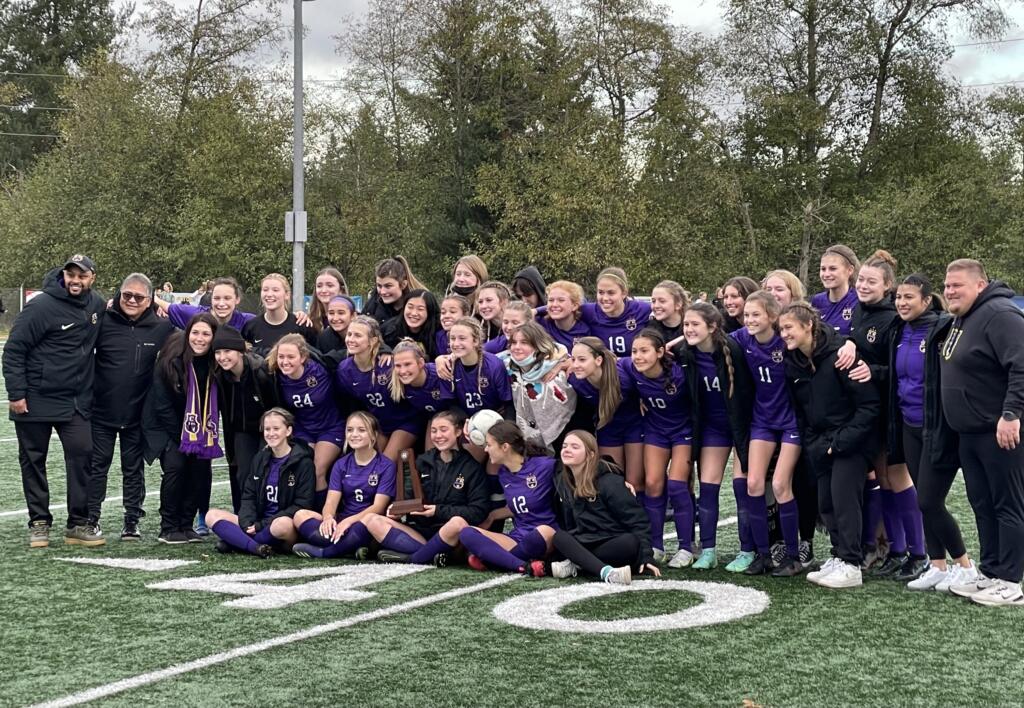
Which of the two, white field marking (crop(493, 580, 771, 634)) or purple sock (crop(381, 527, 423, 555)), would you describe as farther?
purple sock (crop(381, 527, 423, 555))

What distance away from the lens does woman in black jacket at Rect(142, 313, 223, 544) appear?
788 cm

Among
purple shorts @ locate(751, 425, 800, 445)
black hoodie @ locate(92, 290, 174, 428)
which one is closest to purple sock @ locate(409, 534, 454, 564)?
purple shorts @ locate(751, 425, 800, 445)

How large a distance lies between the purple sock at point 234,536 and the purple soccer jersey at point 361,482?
58 cm

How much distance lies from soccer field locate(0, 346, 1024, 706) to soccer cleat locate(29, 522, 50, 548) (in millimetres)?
450

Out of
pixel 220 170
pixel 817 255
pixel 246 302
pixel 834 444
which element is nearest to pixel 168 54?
pixel 220 170

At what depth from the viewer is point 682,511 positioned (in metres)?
7.34

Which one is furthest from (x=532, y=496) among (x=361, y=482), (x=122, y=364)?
A: (x=122, y=364)

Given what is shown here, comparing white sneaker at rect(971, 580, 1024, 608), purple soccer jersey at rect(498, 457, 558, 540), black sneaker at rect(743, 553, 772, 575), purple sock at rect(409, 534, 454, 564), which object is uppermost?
purple soccer jersey at rect(498, 457, 558, 540)

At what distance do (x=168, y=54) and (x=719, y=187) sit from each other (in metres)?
16.8

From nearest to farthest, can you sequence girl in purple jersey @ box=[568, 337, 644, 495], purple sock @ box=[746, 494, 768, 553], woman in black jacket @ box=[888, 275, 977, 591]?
1. woman in black jacket @ box=[888, 275, 977, 591]
2. purple sock @ box=[746, 494, 768, 553]
3. girl in purple jersey @ box=[568, 337, 644, 495]

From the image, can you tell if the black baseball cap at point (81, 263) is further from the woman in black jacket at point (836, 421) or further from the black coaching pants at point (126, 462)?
the woman in black jacket at point (836, 421)

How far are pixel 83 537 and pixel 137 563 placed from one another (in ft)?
2.74

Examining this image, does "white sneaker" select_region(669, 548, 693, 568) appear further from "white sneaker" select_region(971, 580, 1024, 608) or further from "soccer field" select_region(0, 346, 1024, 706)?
"white sneaker" select_region(971, 580, 1024, 608)

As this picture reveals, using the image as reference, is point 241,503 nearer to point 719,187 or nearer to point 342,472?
point 342,472
